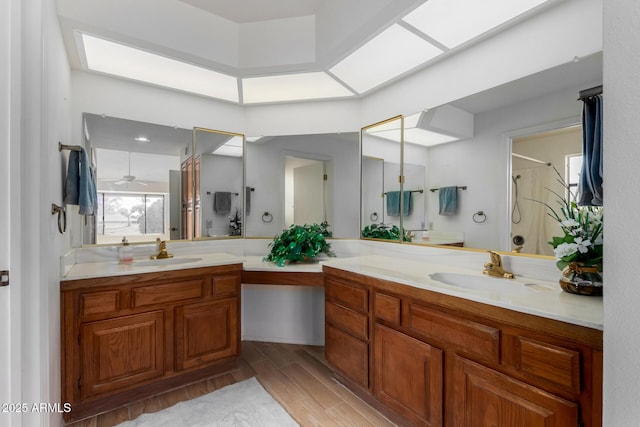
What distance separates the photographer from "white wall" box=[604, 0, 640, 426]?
2.01ft

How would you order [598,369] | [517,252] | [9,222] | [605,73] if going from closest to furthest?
1. [605,73]
2. [598,369]
3. [9,222]
4. [517,252]

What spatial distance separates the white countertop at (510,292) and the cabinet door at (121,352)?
1.23m

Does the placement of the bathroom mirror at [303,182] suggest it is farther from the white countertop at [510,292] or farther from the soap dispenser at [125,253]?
the soap dispenser at [125,253]

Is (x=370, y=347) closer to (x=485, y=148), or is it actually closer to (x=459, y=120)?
(x=485, y=148)

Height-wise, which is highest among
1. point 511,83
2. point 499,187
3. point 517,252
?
point 511,83

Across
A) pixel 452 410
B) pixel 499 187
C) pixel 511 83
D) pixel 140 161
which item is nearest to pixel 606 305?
pixel 452 410

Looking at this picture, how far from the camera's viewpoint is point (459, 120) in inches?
73.1

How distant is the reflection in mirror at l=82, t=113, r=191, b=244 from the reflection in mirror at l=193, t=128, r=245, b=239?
13 cm

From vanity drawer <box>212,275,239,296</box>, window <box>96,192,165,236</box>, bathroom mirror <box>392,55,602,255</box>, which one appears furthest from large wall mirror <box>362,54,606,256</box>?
window <box>96,192,165,236</box>

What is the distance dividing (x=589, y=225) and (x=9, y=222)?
2308 mm

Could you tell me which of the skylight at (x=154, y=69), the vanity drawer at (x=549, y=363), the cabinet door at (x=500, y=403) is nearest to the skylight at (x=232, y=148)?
the skylight at (x=154, y=69)

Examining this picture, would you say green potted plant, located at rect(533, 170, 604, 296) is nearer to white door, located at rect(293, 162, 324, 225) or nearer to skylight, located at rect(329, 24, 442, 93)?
skylight, located at rect(329, 24, 442, 93)

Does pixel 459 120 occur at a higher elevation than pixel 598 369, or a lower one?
higher

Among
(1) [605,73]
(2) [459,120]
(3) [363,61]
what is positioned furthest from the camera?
(3) [363,61]
